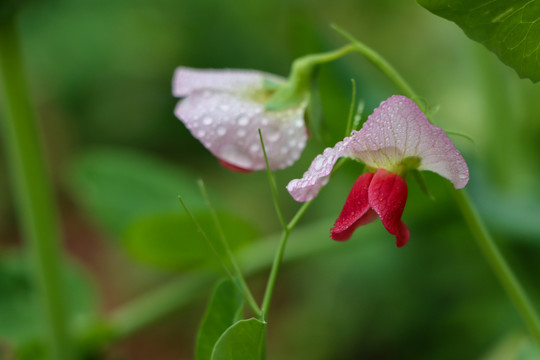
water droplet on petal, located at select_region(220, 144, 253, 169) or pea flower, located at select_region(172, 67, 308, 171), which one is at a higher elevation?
pea flower, located at select_region(172, 67, 308, 171)

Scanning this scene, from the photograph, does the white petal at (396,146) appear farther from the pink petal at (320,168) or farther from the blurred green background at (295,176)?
the blurred green background at (295,176)

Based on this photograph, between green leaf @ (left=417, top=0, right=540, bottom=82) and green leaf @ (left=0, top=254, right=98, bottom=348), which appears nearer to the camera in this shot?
green leaf @ (left=417, top=0, right=540, bottom=82)

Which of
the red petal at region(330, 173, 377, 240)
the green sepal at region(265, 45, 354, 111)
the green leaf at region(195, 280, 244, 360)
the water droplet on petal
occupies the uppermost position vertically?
the green sepal at region(265, 45, 354, 111)

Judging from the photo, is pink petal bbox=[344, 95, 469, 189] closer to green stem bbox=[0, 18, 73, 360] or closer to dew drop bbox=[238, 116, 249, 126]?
dew drop bbox=[238, 116, 249, 126]

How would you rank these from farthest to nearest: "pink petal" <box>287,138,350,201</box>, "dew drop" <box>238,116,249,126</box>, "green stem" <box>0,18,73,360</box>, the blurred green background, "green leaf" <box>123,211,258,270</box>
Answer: the blurred green background < "green leaf" <box>123,211,258,270</box> < "green stem" <box>0,18,73,360</box> < "dew drop" <box>238,116,249,126</box> < "pink petal" <box>287,138,350,201</box>

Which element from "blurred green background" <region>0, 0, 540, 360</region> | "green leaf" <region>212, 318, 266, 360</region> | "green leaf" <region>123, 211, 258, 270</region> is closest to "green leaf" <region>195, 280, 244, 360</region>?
"green leaf" <region>212, 318, 266, 360</region>

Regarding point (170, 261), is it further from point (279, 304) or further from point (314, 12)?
point (314, 12)
